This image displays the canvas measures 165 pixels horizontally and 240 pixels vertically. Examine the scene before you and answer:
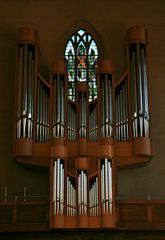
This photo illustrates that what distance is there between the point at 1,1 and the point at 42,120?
448 centimetres

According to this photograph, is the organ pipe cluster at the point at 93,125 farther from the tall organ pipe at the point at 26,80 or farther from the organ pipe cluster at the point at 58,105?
the tall organ pipe at the point at 26,80

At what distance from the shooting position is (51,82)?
1430 cm

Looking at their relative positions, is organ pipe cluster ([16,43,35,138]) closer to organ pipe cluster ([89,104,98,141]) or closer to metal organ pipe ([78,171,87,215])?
organ pipe cluster ([89,104,98,141])

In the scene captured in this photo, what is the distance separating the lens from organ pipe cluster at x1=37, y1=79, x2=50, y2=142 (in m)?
13.8

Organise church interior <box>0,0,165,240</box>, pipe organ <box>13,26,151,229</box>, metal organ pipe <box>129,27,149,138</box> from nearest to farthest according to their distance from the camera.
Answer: pipe organ <box>13,26,151,229</box>
church interior <box>0,0,165,240</box>
metal organ pipe <box>129,27,149,138</box>

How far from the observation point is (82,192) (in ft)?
40.8

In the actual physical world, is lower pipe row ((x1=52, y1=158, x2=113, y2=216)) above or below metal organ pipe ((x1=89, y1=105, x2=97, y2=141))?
below

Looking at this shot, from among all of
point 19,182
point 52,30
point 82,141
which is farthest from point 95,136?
point 52,30

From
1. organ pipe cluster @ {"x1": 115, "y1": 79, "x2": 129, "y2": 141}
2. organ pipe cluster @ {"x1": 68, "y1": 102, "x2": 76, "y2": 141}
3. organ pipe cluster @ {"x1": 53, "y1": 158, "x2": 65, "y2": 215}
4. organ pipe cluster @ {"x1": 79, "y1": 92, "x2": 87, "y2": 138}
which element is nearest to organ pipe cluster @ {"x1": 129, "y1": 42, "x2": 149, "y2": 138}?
organ pipe cluster @ {"x1": 115, "y1": 79, "x2": 129, "y2": 141}

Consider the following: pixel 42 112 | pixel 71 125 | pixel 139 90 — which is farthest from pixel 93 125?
pixel 139 90

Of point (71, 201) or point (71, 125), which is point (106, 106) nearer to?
point (71, 125)

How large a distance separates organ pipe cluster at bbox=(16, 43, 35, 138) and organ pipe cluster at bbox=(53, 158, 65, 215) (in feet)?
4.43

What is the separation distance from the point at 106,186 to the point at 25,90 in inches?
143

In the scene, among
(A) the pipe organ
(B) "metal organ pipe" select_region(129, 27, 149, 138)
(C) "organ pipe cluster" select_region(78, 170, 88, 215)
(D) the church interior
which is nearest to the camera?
(C) "organ pipe cluster" select_region(78, 170, 88, 215)
